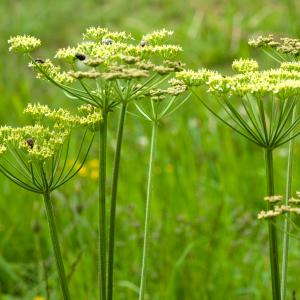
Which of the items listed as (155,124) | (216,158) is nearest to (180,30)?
(216,158)

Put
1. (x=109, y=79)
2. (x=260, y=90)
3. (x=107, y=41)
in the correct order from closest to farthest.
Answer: (x=109, y=79) → (x=260, y=90) → (x=107, y=41)

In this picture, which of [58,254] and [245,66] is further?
[245,66]

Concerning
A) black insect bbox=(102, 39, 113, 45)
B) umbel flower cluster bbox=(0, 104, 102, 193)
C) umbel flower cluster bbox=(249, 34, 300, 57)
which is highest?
umbel flower cluster bbox=(249, 34, 300, 57)

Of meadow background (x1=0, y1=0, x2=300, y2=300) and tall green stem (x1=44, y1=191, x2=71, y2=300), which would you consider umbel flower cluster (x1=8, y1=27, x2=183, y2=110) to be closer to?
tall green stem (x1=44, y1=191, x2=71, y2=300)

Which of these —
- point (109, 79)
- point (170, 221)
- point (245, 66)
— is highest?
point (245, 66)

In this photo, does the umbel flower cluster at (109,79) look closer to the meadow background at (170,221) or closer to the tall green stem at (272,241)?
the tall green stem at (272,241)

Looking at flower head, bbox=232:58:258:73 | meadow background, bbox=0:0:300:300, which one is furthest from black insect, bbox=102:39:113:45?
meadow background, bbox=0:0:300:300

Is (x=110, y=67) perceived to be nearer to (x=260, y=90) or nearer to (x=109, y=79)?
(x=109, y=79)

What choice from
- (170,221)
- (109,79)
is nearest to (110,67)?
(109,79)

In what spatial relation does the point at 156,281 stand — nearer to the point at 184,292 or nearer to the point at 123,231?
the point at 184,292

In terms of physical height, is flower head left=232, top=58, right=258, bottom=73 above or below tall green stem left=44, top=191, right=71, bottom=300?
above

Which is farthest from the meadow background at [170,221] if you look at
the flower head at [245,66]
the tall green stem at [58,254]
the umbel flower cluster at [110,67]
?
the flower head at [245,66]

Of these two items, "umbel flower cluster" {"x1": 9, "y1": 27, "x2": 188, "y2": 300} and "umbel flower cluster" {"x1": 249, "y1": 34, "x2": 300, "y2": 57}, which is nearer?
"umbel flower cluster" {"x1": 9, "y1": 27, "x2": 188, "y2": 300}
